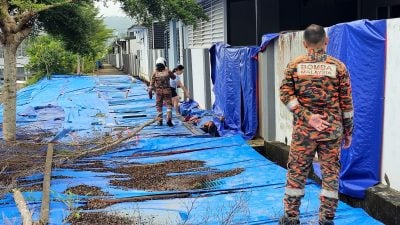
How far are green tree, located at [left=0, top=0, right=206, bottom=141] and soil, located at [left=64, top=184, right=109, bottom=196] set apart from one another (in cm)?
299

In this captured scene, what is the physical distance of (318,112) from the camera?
13.2 ft

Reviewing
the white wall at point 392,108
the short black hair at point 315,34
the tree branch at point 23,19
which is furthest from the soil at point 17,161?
the white wall at point 392,108

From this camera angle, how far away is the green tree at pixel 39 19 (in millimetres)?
8367

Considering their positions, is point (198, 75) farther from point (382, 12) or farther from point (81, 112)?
point (382, 12)

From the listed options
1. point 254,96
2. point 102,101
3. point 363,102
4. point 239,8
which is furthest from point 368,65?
point 102,101

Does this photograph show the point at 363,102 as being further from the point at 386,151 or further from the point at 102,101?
the point at 102,101

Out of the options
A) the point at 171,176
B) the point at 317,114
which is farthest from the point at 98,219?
the point at 317,114

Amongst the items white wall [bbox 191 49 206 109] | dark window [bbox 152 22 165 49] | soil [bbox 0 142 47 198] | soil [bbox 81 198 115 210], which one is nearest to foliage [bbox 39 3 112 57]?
soil [bbox 0 142 47 198]

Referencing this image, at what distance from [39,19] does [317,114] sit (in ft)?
25.0

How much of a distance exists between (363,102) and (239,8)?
969cm

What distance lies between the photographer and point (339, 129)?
4020 millimetres

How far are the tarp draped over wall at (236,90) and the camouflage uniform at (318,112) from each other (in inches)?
187

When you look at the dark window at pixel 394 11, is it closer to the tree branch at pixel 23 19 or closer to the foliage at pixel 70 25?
the foliage at pixel 70 25

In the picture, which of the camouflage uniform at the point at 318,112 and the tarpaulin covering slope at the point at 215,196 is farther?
the tarpaulin covering slope at the point at 215,196
